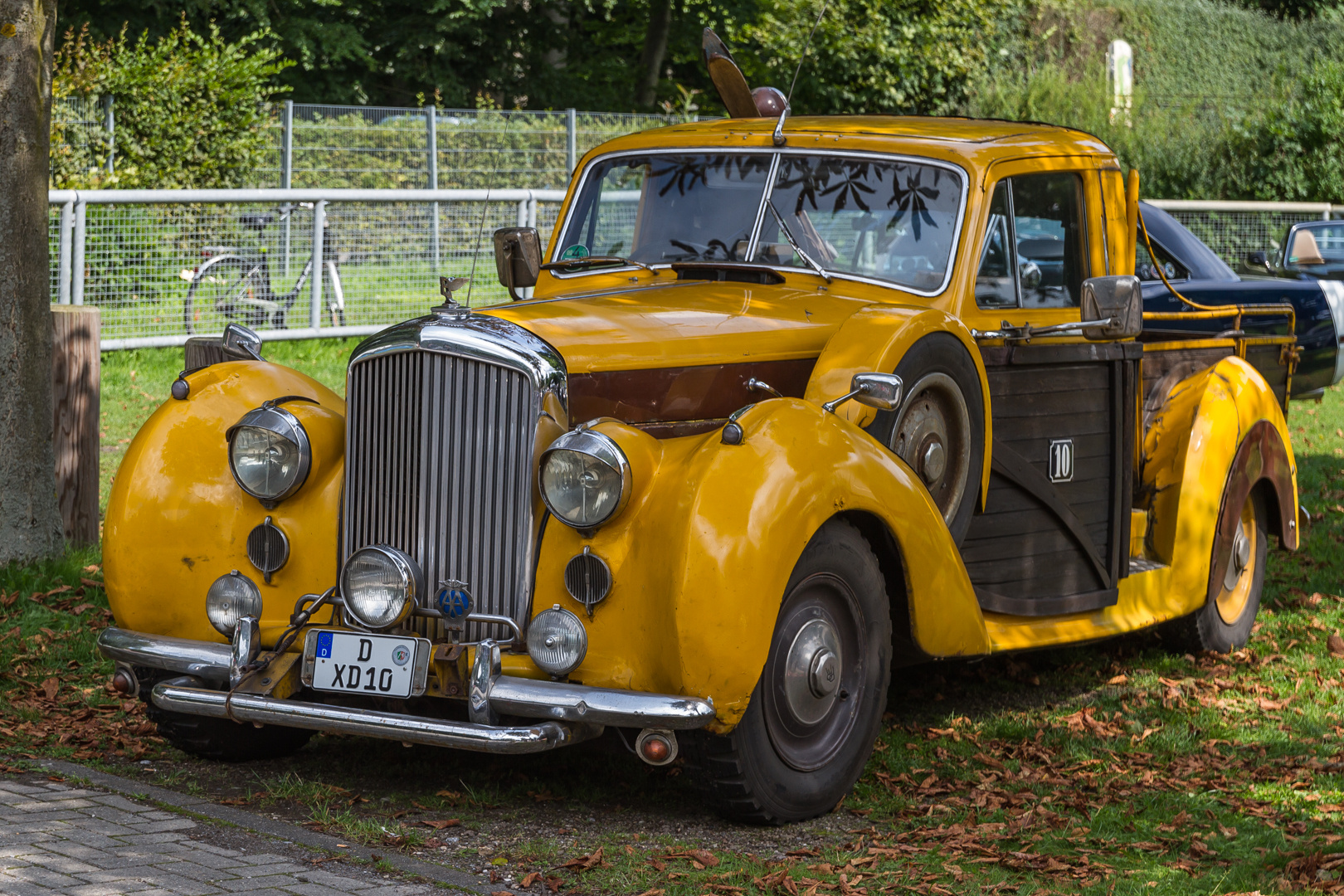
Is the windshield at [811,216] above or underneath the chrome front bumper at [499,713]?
above

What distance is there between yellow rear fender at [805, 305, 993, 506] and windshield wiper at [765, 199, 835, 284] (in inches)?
21.4

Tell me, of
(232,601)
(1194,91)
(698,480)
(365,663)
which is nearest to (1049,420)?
(698,480)

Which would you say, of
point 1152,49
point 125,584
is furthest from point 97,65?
point 1152,49

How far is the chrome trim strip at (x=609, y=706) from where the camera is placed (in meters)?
4.10

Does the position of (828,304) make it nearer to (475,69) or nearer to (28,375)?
(28,375)

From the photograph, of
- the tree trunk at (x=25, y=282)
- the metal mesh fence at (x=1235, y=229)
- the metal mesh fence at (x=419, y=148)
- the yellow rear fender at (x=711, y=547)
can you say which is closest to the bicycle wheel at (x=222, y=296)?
the tree trunk at (x=25, y=282)

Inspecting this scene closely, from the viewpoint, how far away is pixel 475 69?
2903cm

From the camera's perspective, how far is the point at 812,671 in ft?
15.0

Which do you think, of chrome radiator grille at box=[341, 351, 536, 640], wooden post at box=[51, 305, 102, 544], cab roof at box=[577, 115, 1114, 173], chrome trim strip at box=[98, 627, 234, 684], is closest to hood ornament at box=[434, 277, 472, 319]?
chrome radiator grille at box=[341, 351, 536, 640]

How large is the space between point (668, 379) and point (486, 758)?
1.39m

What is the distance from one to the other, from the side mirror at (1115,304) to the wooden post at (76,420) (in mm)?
4349

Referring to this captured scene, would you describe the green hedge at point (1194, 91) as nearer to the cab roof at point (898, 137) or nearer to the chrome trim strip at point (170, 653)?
the cab roof at point (898, 137)

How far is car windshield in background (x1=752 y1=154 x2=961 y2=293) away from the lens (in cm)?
568

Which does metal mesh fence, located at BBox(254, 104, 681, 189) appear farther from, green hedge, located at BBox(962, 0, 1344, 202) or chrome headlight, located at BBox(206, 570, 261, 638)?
chrome headlight, located at BBox(206, 570, 261, 638)
